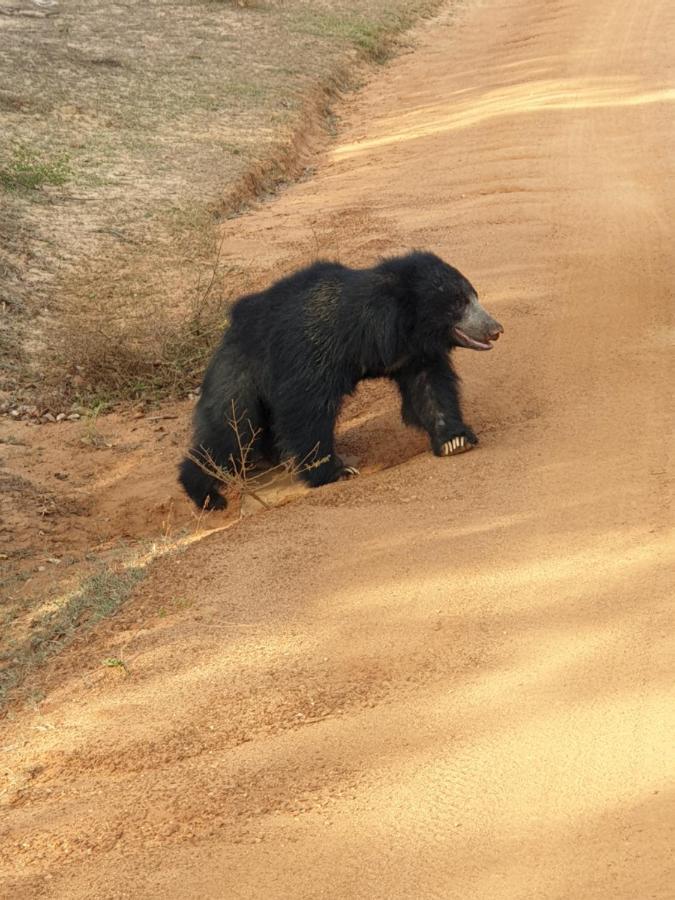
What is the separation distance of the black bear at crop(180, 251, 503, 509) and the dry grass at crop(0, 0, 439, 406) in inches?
98.1

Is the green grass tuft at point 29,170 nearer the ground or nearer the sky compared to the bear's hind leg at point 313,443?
nearer the sky

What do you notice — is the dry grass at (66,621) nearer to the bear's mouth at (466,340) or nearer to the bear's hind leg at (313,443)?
the bear's hind leg at (313,443)

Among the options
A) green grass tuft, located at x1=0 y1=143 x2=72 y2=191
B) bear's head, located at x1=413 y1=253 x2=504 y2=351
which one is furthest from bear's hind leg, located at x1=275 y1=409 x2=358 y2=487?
green grass tuft, located at x1=0 y1=143 x2=72 y2=191

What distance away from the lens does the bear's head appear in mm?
6504

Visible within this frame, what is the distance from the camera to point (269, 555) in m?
5.31

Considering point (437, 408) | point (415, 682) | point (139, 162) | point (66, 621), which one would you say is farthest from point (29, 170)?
point (415, 682)

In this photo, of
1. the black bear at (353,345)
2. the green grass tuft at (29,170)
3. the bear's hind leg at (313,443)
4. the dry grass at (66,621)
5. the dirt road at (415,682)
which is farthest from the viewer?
the green grass tuft at (29,170)

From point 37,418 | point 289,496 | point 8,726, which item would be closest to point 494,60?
point 37,418

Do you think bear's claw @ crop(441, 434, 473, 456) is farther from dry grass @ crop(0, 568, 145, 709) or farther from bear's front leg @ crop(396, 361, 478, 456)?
dry grass @ crop(0, 568, 145, 709)

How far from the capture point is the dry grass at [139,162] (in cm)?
938

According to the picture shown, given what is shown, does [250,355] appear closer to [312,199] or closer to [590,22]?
[312,199]

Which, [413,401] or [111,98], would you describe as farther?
[111,98]

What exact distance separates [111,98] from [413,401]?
10.2 metres

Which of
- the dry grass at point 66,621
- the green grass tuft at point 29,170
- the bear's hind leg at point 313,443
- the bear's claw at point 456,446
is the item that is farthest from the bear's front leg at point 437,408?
the green grass tuft at point 29,170
